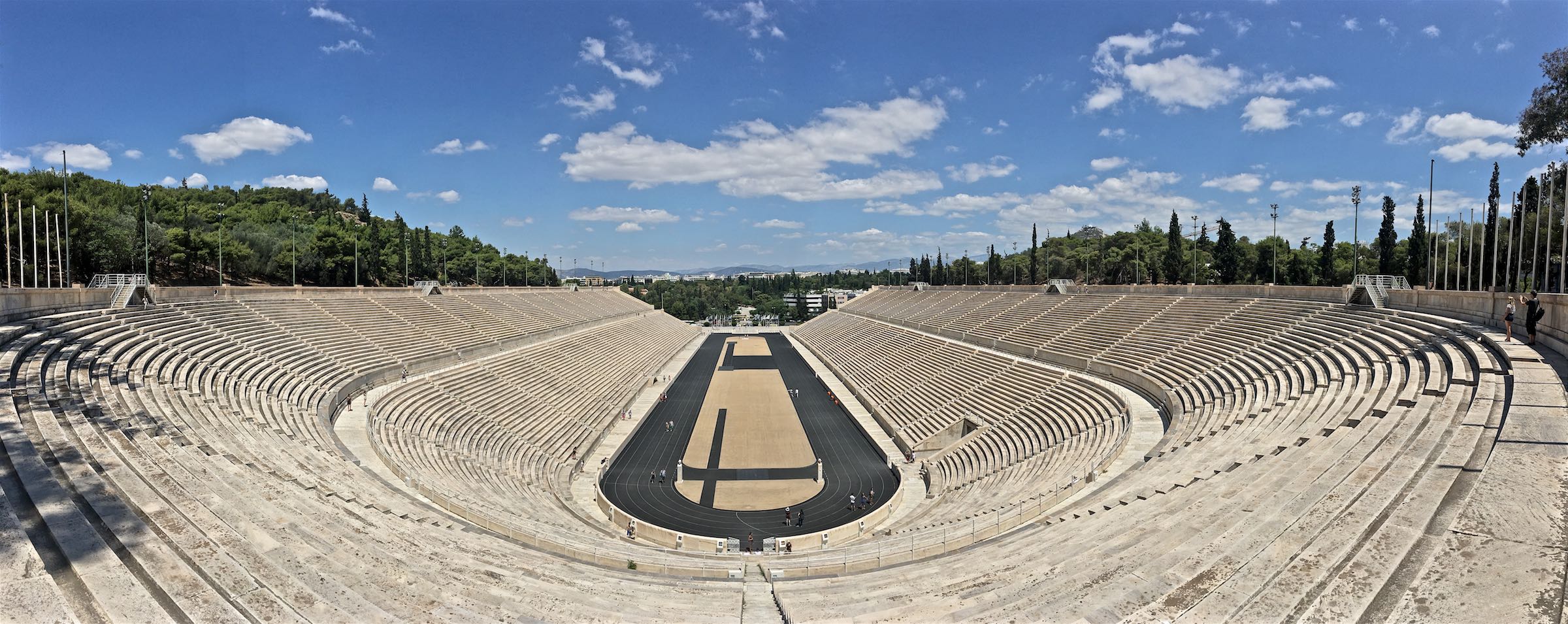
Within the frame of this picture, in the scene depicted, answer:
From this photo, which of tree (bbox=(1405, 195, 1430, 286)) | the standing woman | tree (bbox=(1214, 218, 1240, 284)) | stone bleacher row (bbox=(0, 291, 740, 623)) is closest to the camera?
stone bleacher row (bbox=(0, 291, 740, 623))

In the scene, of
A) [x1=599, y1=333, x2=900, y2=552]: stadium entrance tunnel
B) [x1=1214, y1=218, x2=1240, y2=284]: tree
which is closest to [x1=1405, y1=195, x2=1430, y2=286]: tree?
[x1=1214, y1=218, x2=1240, y2=284]: tree

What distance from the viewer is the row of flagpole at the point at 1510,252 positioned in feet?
63.1

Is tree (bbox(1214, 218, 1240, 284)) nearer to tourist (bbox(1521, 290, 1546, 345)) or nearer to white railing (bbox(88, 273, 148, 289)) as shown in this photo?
tourist (bbox(1521, 290, 1546, 345))

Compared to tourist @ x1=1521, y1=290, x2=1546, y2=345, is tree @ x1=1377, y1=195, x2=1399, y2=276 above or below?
above

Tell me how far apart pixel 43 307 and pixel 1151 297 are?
41745mm

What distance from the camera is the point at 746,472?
2252 cm

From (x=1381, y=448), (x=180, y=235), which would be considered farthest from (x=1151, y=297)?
(x=180, y=235)

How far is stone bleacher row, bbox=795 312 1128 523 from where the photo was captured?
53.3 ft

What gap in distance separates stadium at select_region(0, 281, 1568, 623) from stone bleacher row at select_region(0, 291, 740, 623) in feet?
0.18

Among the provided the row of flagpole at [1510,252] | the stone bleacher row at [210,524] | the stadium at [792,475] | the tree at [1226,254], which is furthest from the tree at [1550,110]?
the stone bleacher row at [210,524]

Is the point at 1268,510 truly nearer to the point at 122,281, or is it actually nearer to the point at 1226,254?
the point at 122,281

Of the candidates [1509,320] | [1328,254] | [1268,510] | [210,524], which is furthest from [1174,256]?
[210,524]

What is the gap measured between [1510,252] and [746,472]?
2477 cm

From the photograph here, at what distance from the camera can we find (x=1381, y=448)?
8.99 meters
